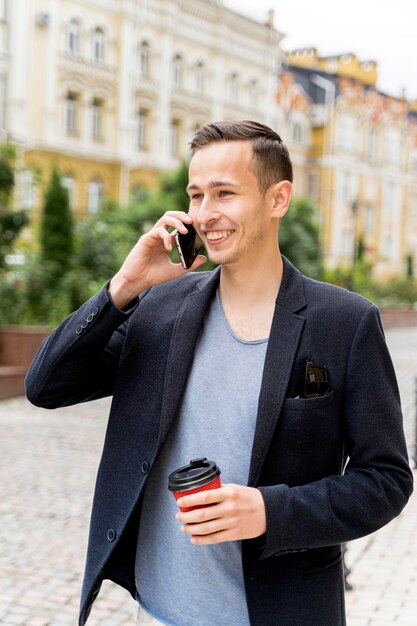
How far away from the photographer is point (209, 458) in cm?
197

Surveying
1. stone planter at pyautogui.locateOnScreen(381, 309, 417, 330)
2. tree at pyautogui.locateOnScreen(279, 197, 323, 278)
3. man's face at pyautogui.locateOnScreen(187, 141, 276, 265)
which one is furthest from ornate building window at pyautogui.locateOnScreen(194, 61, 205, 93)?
man's face at pyautogui.locateOnScreen(187, 141, 276, 265)

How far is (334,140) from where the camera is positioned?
54000 mm

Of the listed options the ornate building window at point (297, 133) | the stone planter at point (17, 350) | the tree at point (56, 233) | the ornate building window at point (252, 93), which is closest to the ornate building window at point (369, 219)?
the ornate building window at point (297, 133)

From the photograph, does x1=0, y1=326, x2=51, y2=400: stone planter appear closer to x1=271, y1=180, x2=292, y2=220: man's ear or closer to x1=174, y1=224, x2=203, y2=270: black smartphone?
x1=174, y1=224, x2=203, y2=270: black smartphone

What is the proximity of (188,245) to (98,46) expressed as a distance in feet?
123

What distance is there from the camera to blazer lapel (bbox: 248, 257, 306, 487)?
187 centimetres

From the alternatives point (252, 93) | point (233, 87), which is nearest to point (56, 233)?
point (233, 87)

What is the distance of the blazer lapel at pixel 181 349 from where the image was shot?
1.99m

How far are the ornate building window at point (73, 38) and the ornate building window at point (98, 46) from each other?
36.2 inches

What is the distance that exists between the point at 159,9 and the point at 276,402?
40.2m

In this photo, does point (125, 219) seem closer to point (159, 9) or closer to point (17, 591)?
point (159, 9)

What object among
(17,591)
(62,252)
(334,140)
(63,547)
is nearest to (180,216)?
(17,591)

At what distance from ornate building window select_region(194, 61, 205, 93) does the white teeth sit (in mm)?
42009

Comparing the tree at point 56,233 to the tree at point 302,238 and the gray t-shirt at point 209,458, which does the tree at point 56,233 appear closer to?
the tree at point 302,238
